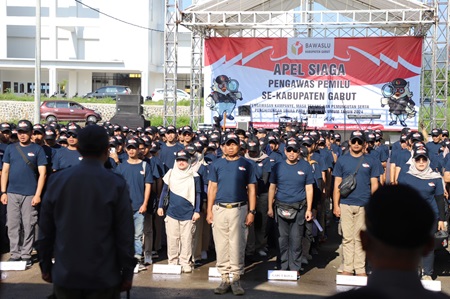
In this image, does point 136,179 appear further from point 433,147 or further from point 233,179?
point 433,147

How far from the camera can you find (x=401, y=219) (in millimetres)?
2250

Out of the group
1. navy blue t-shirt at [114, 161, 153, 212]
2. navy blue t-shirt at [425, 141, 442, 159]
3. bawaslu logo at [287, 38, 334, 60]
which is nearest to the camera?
navy blue t-shirt at [114, 161, 153, 212]

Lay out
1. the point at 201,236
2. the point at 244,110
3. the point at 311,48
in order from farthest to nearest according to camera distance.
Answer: the point at 244,110
the point at 311,48
the point at 201,236

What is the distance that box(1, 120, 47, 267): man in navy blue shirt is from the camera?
375 inches

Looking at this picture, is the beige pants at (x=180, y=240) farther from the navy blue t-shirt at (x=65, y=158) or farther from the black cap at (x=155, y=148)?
the black cap at (x=155, y=148)

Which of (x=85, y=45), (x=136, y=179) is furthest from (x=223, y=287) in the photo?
(x=85, y=45)

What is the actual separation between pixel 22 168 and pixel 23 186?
0.25 metres

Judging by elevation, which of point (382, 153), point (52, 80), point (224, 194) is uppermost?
point (52, 80)

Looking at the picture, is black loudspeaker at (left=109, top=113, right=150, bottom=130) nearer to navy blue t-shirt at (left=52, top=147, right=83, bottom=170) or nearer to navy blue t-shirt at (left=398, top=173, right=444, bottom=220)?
navy blue t-shirt at (left=52, top=147, right=83, bottom=170)

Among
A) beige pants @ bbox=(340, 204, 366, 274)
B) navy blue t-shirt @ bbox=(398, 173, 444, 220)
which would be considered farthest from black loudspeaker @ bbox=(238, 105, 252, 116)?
navy blue t-shirt @ bbox=(398, 173, 444, 220)

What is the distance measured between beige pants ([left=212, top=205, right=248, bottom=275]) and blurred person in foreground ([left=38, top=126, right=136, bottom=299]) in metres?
4.00

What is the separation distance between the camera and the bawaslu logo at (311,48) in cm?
2414

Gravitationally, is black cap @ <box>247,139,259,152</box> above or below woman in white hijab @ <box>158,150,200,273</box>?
above

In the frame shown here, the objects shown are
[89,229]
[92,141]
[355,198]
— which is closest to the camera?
[89,229]
